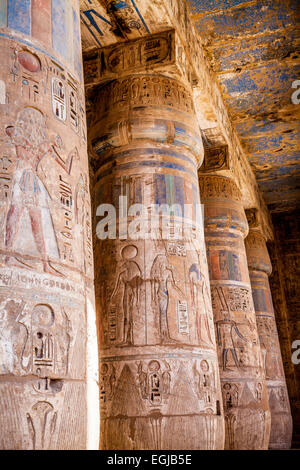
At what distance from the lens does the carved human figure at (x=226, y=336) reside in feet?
19.4

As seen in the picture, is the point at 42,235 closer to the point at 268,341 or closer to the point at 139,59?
the point at 139,59

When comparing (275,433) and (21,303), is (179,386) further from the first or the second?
(275,433)

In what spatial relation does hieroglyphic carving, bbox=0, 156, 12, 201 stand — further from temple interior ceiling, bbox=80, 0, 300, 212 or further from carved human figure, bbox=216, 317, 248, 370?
carved human figure, bbox=216, 317, 248, 370

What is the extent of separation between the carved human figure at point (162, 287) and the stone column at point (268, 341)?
4850mm

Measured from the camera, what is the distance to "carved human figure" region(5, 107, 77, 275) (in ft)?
6.23

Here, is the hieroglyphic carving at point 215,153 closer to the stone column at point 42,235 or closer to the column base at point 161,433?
the column base at point 161,433

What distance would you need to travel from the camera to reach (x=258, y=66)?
6.92 metres

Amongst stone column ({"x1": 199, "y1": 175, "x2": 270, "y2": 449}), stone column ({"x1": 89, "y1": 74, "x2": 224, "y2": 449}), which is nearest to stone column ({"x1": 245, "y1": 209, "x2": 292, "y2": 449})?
stone column ({"x1": 199, "y1": 175, "x2": 270, "y2": 449})

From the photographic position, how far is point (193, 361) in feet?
12.2

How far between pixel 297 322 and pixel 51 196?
34.4 ft

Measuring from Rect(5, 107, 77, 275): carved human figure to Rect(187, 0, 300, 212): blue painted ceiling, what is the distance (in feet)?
14.6

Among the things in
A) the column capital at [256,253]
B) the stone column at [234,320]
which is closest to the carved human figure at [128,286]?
the stone column at [234,320]

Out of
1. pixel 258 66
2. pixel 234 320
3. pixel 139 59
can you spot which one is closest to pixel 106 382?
pixel 234 320

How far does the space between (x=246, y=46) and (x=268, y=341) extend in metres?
4.79
